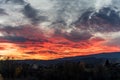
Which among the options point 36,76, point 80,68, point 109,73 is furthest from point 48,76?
point 109,73

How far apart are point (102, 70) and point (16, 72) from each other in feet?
120

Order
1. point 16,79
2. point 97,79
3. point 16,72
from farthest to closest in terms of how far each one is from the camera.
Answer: point 16,72, point 16,79, point 97,79

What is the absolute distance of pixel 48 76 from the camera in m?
138

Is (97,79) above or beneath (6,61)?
beneath

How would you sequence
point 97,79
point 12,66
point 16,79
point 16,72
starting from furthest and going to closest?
point 12,66 → point 16,72 → point 16,79 → point 97,79

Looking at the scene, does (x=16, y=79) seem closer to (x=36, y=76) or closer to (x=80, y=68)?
(x=36, y=76)

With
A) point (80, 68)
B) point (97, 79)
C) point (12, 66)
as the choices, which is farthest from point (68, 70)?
point (12, 66)

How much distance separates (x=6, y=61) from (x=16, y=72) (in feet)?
66.2

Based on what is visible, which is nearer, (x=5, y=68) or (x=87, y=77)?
(x=87, y=77)

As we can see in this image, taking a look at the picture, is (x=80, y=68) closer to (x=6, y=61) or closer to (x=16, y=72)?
(x=16, y=72)

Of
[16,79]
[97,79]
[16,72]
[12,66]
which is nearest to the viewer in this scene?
[97,79]

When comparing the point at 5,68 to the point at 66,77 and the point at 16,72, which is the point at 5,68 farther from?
the point at 66,77

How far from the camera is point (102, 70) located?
13788 cm

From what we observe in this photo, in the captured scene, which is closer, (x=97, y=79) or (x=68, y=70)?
(x=97, y=79)
